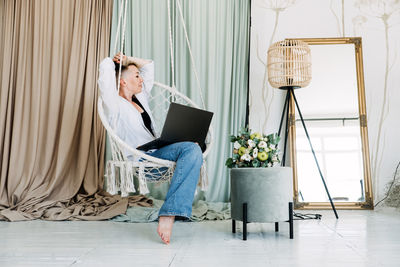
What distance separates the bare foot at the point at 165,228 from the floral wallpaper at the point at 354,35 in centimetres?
164

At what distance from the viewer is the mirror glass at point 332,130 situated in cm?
308

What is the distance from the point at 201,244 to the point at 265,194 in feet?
1.42

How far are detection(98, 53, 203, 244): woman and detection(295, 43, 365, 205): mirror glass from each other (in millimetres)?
1451

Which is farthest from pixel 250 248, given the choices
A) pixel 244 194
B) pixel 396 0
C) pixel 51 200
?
pixel 396 0

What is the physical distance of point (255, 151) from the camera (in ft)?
6.46

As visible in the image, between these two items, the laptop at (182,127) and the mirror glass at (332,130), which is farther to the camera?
the mirror glass at (332,130)

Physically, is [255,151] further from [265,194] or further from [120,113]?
[120,113]

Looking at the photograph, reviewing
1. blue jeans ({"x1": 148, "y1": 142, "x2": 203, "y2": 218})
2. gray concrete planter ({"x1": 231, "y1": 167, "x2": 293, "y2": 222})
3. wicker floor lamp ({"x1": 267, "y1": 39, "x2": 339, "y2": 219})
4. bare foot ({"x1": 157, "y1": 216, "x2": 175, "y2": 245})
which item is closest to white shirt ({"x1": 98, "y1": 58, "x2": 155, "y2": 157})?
blue jeans ({"x1": 148, "y1": 142, "x2": 203, "y2": 218})

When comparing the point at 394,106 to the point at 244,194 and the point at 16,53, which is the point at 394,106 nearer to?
the point at 244,194

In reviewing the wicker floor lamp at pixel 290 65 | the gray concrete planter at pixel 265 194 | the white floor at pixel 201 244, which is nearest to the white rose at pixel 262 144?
the gray concrete planter at pixel 265 194

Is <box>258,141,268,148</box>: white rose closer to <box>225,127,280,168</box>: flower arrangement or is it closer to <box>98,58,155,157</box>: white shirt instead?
<box>225,127,280,168</box>: flower arrangement

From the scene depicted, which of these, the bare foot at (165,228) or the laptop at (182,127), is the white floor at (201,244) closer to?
the bare foot at (165,228)

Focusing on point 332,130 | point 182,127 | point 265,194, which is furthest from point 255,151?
point 332,130

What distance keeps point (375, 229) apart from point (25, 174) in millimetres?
2613
